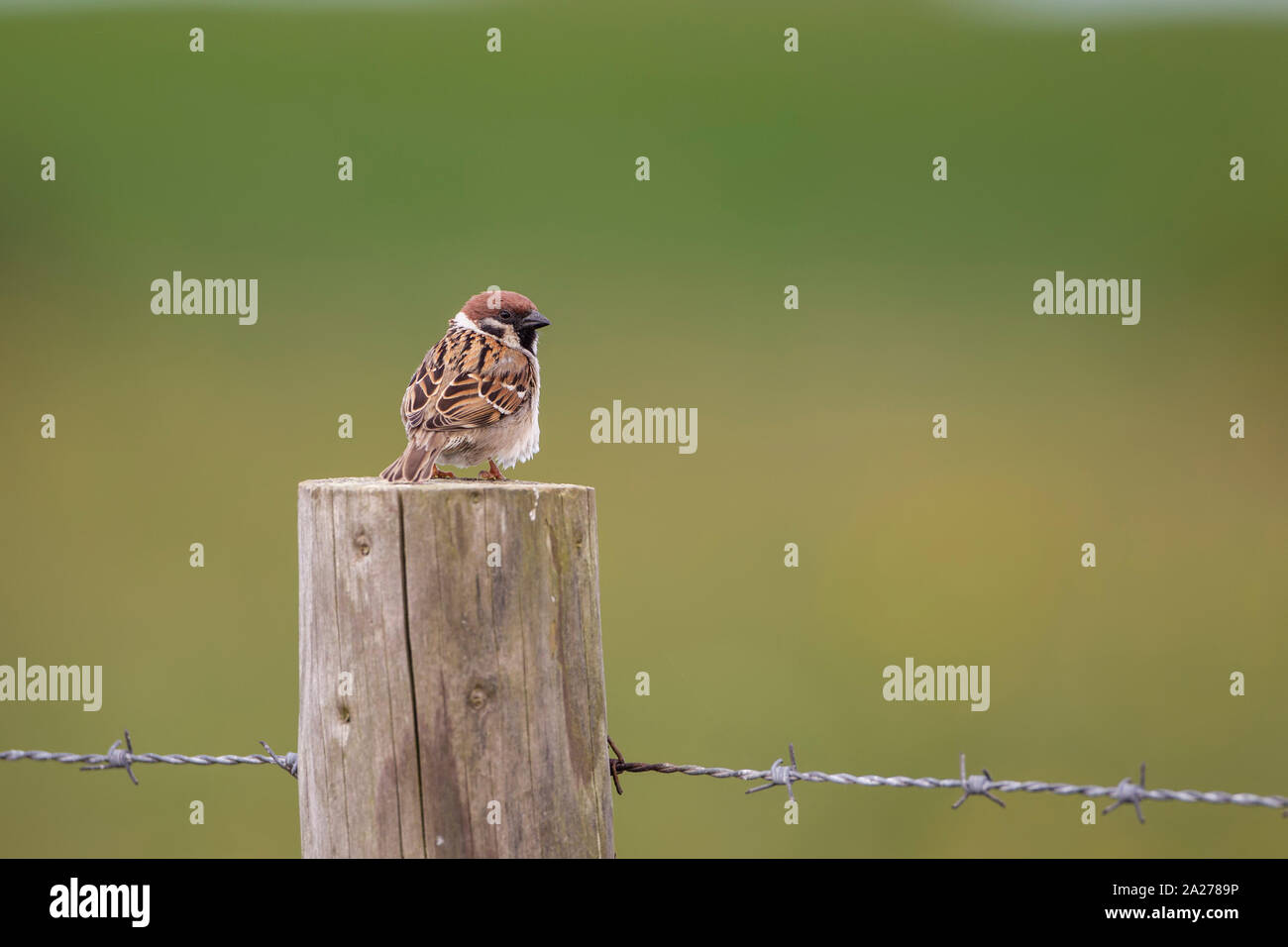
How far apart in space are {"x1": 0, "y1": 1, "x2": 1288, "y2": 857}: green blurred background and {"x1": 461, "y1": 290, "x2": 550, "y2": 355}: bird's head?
4359 millimetres

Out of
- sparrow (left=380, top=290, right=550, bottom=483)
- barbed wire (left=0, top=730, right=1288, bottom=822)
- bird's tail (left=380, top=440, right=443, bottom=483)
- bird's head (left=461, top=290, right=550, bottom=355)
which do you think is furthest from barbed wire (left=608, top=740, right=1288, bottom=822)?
bird's head (left=461, top=290, right=550, bottom=355)

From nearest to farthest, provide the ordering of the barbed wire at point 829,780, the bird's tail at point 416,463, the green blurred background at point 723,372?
the barbed wire at point 829,780, the bird's tail at point 416,463, the green blurred background at point 723,372

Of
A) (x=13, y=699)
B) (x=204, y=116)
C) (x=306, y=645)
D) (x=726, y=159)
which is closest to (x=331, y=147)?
(x=204, y=116)

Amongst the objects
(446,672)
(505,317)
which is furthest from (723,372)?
(446,672)

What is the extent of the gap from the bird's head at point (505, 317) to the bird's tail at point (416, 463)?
2.95ft

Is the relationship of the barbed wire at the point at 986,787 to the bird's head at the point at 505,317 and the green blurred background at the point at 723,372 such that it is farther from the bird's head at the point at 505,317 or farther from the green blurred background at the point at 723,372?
the green blurred background at the point at 723,372

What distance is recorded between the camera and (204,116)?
64.6ft

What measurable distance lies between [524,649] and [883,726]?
26.0 feet

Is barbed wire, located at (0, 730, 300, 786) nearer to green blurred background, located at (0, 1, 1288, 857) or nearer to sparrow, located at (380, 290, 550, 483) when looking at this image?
sparrow, located at (380, 290, 550, 483)

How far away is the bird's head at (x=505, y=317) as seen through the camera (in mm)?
6164

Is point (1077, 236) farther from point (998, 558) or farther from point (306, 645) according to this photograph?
point (306, 645)

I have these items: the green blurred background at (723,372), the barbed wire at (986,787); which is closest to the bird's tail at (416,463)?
the barbed wire at (986,787)

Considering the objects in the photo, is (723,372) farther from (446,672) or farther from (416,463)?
(446,672)
